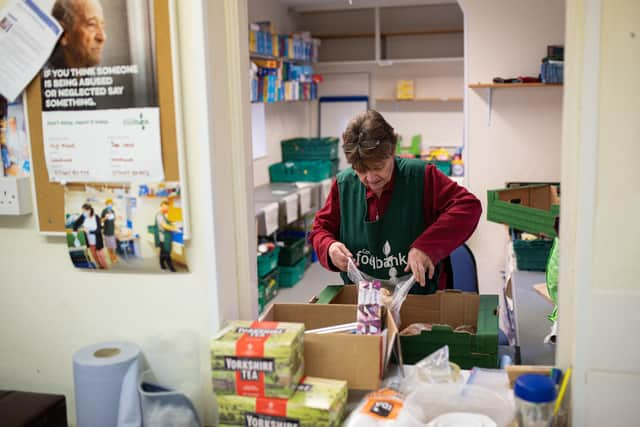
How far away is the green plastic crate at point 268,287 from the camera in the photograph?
213 inches

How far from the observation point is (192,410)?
5.16ft

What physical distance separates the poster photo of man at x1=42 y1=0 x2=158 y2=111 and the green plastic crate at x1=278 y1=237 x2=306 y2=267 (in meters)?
4.58

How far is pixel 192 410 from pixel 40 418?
1.26 ft

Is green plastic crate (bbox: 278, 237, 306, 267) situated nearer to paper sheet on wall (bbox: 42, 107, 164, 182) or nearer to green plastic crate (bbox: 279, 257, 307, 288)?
green plastic crate (bbox: 279, 257, 307, 288)

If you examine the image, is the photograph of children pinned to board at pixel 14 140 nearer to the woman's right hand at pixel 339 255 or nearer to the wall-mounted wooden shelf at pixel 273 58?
the woman's right hand at pixel 339 255

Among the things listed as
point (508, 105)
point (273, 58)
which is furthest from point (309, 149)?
point (508, 105)

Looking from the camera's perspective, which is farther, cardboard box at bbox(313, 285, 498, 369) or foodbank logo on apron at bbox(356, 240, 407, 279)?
foodbank logo on apron at bbox(356, 240, 407, 279)

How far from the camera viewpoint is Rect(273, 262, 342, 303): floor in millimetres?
5734

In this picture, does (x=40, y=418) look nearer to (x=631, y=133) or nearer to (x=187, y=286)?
(x=187, y=286)

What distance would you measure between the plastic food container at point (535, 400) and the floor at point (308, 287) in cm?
428

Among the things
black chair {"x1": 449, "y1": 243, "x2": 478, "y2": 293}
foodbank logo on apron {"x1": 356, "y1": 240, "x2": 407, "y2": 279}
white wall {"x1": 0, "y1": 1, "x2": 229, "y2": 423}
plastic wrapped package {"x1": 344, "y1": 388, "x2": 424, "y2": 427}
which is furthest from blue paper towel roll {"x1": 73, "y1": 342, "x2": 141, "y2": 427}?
black chair {"x1": 449, "y1": 243, "x2": 478, "y2": 293}

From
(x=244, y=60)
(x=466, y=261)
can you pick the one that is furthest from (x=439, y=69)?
(x=244, y=60)

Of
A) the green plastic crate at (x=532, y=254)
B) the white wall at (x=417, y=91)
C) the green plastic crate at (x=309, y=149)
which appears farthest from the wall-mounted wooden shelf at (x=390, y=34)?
the green plastic crate at (x=532, y=254)

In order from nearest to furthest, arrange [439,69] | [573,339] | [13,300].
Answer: [573,339], [13,300], [439,69]
